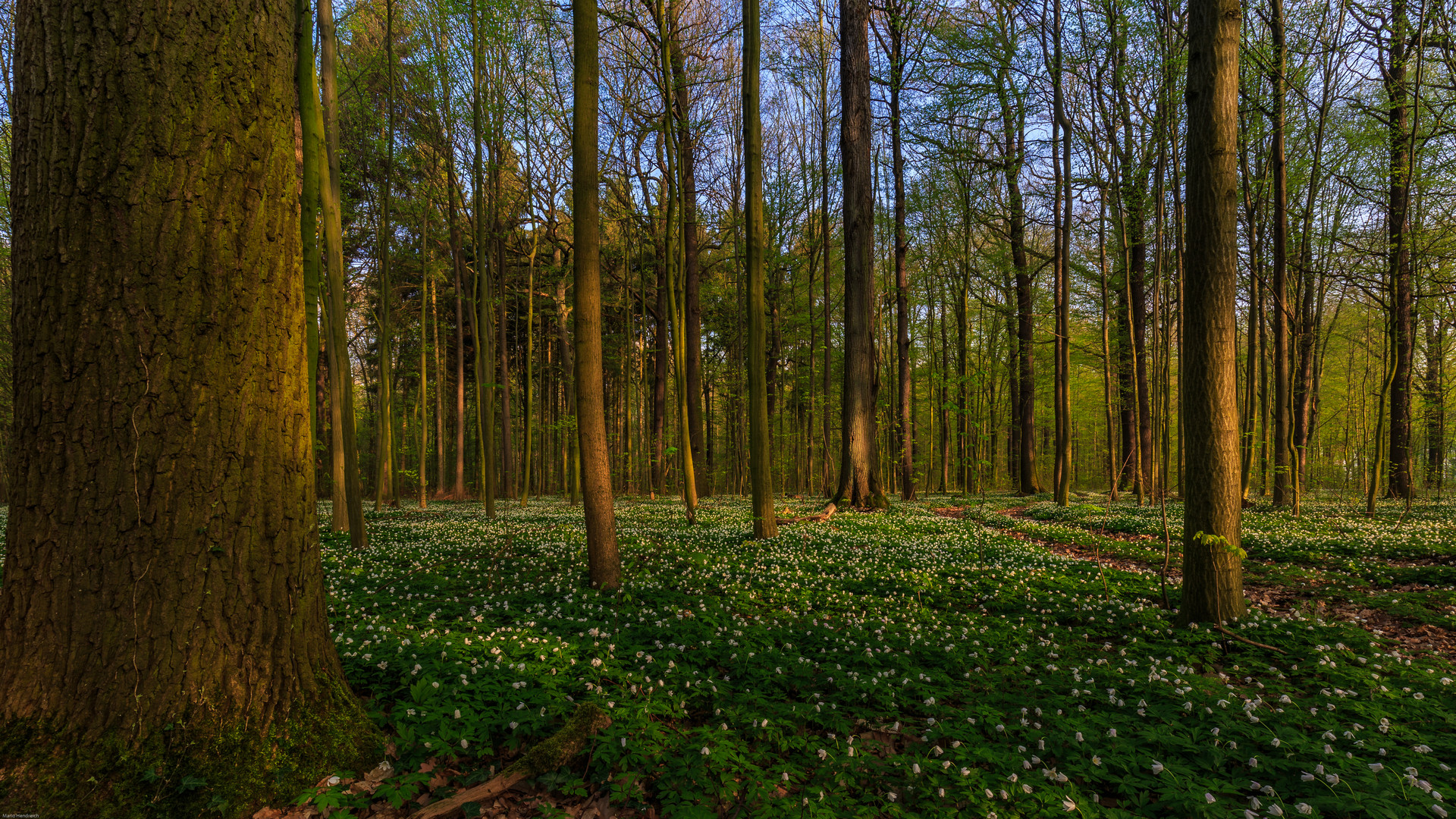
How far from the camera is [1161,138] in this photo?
14.2 metres

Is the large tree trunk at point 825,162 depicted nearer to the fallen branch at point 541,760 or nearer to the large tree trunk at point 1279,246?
the large tree trunk at point 1279,246

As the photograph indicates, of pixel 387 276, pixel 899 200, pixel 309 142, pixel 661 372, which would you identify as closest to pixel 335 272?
pixel 309 142

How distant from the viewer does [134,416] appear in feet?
8.27

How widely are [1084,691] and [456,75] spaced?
17353mm

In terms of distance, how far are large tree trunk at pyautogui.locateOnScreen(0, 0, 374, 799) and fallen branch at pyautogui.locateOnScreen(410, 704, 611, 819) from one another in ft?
2.33

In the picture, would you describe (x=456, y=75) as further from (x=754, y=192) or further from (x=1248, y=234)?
(x=1248, y=234)


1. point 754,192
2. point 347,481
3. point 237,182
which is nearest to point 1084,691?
point 237,182

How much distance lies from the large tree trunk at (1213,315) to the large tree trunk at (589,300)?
5.94m

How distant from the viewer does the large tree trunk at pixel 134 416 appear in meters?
2.48

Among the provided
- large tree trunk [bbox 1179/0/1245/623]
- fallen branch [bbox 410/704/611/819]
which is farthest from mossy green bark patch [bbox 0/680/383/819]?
large tree trunk [bbox 1179/0/1245/623]

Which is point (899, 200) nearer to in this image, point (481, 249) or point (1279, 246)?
point (1279, 246)

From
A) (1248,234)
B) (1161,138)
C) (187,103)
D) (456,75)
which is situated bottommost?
(187,103)

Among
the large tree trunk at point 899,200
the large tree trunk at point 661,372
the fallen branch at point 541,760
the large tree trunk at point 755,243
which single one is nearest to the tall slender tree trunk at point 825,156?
the large tree trunk at point 899,200

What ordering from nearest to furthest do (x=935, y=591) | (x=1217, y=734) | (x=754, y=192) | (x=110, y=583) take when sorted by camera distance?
(x=110, y=583) → (x=1217, y=734) → (x=935, y=591) → (x=754, y=192)
